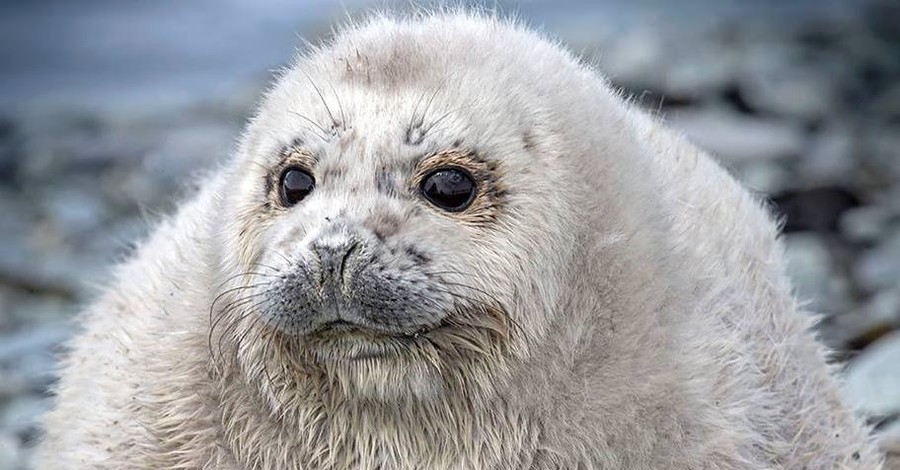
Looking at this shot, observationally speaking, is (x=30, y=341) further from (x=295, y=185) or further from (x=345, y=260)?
(x=345, y=260)

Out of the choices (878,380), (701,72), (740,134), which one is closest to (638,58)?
(701,72)

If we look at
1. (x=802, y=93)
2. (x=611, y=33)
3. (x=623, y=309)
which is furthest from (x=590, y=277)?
(x=611, y=33)

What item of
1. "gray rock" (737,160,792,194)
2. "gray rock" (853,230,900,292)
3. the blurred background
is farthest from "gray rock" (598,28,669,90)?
"gray rock" (853,230,900,292)

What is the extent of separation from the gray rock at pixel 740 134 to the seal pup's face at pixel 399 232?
663 centimetres

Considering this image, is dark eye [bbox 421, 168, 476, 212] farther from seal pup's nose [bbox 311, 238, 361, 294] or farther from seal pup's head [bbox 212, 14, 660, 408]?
seal pup's nose [bbox 311, 238, 361, 294]

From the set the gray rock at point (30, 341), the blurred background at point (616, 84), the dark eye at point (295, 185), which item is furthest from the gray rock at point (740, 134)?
the dark eye at point (295, 185)

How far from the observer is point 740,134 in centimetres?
1206

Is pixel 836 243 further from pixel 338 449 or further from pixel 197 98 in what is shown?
pixel 197 98

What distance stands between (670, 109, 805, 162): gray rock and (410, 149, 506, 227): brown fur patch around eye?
6.73 meters

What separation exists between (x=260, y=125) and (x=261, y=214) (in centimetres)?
38

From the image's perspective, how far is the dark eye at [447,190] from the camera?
4.78m

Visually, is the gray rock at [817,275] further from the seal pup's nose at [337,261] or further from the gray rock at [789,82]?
the seal pup's nose at [337,261]

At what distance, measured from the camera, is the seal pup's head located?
4609 millimetres

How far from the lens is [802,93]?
13.1 metres
